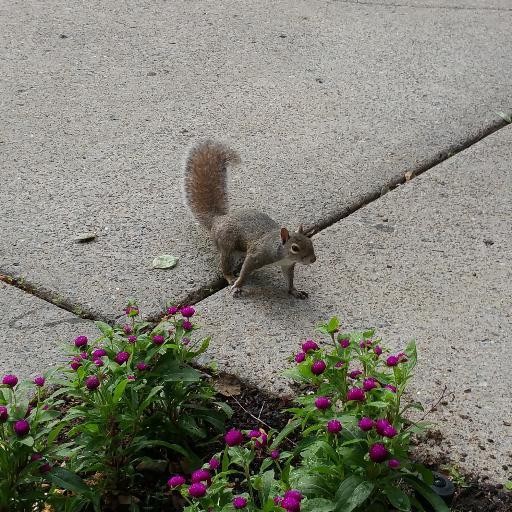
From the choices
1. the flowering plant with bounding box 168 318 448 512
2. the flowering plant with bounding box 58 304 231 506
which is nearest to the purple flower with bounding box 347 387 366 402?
the flowering plant with bounding box 168 318 448 512

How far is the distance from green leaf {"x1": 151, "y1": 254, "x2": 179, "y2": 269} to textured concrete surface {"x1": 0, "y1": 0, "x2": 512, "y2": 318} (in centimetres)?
5

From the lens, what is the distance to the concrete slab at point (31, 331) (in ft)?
10.2

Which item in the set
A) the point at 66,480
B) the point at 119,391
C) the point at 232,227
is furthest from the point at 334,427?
the point at 232,227

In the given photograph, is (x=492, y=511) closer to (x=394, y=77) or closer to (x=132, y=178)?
(x=132, y=178)

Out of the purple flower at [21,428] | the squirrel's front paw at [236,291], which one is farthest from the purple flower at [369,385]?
the squirrel's front paw at [236,291]

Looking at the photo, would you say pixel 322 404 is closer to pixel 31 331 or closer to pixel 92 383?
pixel 92 383

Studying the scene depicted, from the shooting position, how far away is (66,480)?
2312 mm

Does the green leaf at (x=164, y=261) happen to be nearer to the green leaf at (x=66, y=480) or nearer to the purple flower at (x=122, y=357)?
the purple flower at (x=122, y=357)

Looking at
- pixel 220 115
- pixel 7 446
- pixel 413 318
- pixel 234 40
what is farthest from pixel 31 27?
pixel 7 446

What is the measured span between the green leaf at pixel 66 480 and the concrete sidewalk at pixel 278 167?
0.86 meters

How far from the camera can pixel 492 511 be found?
2.53m

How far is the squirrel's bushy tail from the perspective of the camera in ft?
13.0

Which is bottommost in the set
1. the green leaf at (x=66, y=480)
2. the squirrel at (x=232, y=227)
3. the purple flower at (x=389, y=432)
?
the squirrel at (x=232, y=227)

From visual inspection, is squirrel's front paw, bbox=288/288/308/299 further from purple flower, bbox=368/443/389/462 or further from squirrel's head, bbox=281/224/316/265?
purple flower, bbox=368/443/389/462
